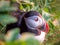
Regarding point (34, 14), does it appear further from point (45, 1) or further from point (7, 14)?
point (7, 14)

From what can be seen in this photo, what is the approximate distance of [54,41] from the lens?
1.35m

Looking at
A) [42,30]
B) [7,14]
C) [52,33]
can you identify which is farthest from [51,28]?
[7,14]

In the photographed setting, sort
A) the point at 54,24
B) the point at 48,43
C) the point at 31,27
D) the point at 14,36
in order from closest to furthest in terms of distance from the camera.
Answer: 1. the point at 14,36
2. the point at 31,27
3. the point at 48,43
4. the point at 54,24

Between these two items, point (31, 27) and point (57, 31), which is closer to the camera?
point (31, 27)

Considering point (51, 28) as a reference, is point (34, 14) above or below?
above

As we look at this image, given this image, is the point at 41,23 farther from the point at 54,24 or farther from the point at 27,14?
the point at 54,24

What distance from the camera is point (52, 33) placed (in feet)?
4.53

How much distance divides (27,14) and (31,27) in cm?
9

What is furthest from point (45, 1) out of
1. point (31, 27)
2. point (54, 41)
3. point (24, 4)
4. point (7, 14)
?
point (7, 14)

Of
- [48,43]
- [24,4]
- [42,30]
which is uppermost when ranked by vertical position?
[24,4]

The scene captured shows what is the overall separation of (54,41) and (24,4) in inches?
13.2

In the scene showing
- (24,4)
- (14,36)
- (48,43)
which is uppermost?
(14,36)

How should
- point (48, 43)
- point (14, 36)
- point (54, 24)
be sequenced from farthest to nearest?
point (54, 24) → point (48, 43) → point (14, 36)

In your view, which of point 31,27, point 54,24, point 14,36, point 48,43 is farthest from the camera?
point 54,24
